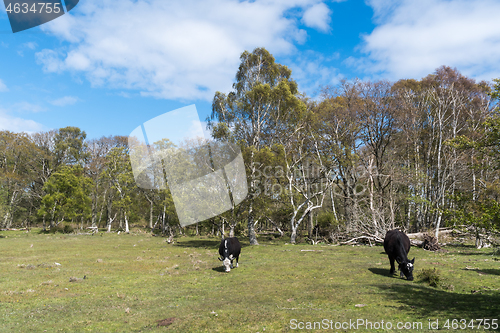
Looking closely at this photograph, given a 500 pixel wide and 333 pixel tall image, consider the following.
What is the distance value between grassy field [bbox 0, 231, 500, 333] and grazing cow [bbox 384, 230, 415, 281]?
527mm

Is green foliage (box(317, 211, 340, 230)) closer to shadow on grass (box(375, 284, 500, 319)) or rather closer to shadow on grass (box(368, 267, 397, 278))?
shadow on grass (box(368, 267, 397, 278))

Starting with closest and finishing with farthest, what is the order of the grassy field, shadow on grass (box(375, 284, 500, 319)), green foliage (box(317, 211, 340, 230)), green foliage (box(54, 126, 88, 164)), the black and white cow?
shadow on grass (box(375, 284, 500, 319)) < the grassy field < the black and white cow < green foliage (box(317, 211, 340, 230)) < green foliage (box(54, 126, 88, 164))

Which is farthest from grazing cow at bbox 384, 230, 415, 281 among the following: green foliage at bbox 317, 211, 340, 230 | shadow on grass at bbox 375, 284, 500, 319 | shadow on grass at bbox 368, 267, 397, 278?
green foliage at bbox 317, 211, 340, 230

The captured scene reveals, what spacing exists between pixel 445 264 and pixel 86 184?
5195 centimetres

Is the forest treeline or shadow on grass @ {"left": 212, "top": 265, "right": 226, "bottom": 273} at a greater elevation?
the forest treeline

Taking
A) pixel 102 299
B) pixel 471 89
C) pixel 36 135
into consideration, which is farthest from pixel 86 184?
pixel 471 89

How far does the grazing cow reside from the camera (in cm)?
1244

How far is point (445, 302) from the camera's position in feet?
28.8

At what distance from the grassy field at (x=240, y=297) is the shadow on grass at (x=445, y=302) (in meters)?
0.03

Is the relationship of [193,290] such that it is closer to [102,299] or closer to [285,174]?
[102,299]

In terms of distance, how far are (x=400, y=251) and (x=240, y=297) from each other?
8028mm

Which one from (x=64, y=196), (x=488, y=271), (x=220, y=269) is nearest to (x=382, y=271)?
(x=488, y=271)

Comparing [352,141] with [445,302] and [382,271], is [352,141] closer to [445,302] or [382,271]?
[382,271]

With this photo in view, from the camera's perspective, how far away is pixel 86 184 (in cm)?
4841
